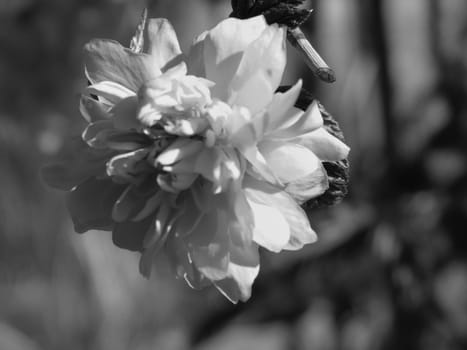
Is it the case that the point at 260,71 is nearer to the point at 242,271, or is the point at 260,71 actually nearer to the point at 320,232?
the point at 242,271

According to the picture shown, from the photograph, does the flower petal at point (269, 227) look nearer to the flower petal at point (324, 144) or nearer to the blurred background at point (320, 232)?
the flower petal at point (324, 144)

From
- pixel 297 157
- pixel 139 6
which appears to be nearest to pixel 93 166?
pixel 297 157

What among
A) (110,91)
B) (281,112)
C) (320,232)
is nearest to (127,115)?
(110,91)

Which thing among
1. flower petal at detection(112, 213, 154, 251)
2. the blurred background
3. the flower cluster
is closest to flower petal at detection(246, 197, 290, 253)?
the flower cluster

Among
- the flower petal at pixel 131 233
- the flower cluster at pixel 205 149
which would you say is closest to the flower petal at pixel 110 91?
the flower cluster at pixel 205 149

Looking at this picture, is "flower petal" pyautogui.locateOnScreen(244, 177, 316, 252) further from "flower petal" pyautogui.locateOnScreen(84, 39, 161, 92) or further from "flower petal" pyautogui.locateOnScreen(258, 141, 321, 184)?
"flower petal" pyautogui.locateOnScreen(84, 39, 161, 92)

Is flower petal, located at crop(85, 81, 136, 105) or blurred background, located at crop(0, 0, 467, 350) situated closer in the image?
flower petal, located at crop(85, 81, 136, 105)

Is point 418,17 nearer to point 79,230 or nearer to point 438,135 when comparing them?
point 438,135
